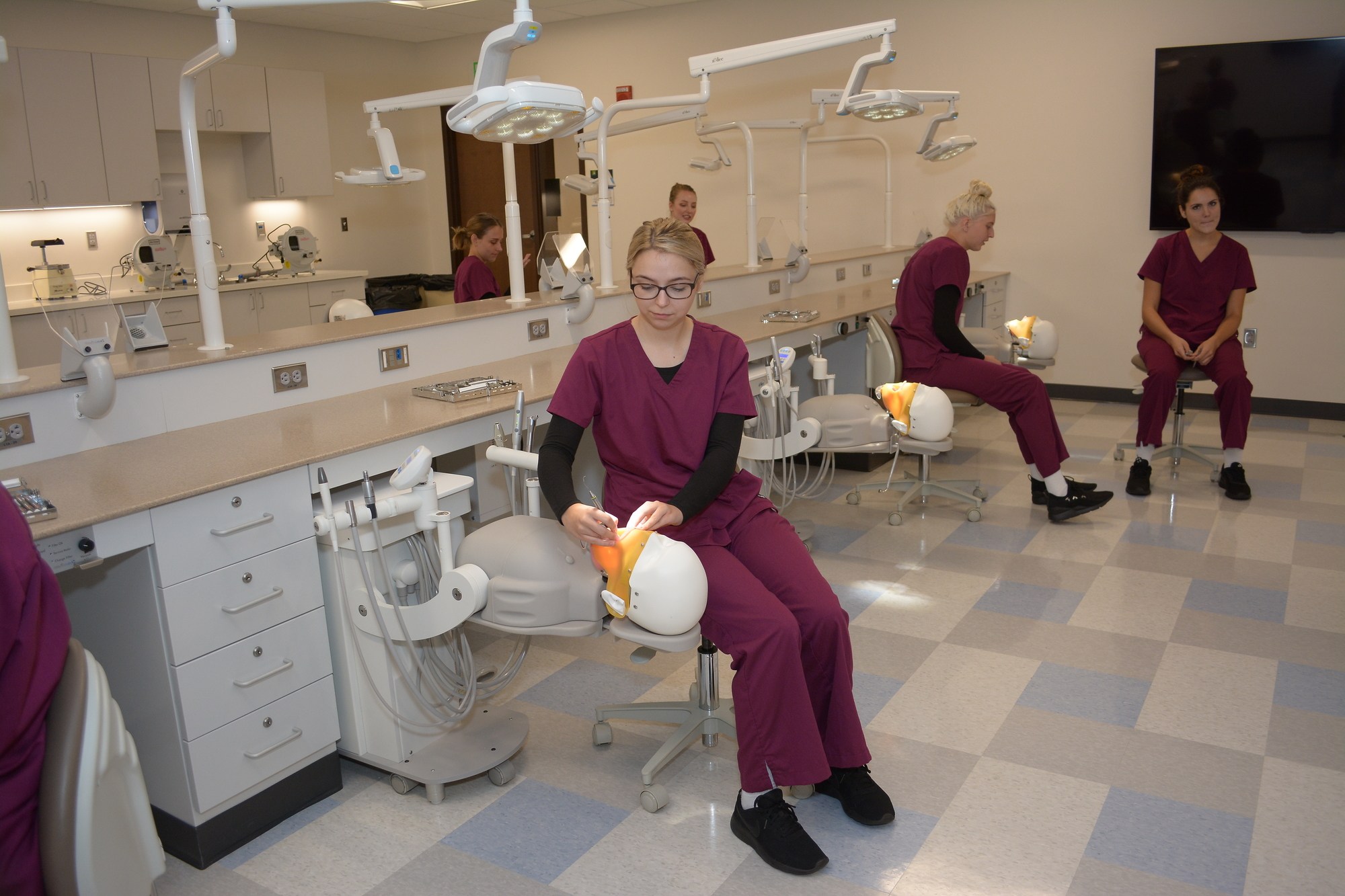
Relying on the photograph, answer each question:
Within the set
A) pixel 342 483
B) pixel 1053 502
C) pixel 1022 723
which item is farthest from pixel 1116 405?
pixel 342 483

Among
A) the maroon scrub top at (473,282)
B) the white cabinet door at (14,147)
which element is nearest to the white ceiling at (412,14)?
the white cabinet door at (14,147)

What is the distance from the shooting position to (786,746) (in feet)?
6.50

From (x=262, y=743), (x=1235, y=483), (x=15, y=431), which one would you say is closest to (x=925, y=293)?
(x=1235, y=483)

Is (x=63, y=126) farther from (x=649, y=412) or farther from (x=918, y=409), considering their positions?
(x=649, y=412)

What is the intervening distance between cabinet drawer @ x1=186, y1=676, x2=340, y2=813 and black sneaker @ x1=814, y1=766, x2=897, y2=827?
109 cm

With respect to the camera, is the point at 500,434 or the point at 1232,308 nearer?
the point at 500,434

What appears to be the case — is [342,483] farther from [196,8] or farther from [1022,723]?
[196,8]

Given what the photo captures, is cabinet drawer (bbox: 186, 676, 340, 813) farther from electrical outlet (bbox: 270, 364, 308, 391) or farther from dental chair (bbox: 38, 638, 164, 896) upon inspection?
electrical outlet (bbox: 270, 364, 308, 391)

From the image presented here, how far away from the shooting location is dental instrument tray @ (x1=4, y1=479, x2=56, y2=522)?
1817 millimetres

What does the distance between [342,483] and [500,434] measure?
415 millimetres

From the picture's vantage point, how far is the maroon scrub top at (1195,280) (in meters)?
4.44

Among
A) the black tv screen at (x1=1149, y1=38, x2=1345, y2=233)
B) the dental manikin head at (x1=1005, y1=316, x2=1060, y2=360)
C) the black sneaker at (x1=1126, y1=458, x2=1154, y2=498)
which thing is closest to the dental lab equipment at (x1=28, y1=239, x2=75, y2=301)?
the dental manikin head at (x1=1005, y1=316, x2=1060, y2=360)

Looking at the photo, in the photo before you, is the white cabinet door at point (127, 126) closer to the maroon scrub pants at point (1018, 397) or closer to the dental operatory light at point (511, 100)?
the dental operatory light at point (511, 100)

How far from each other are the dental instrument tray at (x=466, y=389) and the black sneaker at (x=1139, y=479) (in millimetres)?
2755
